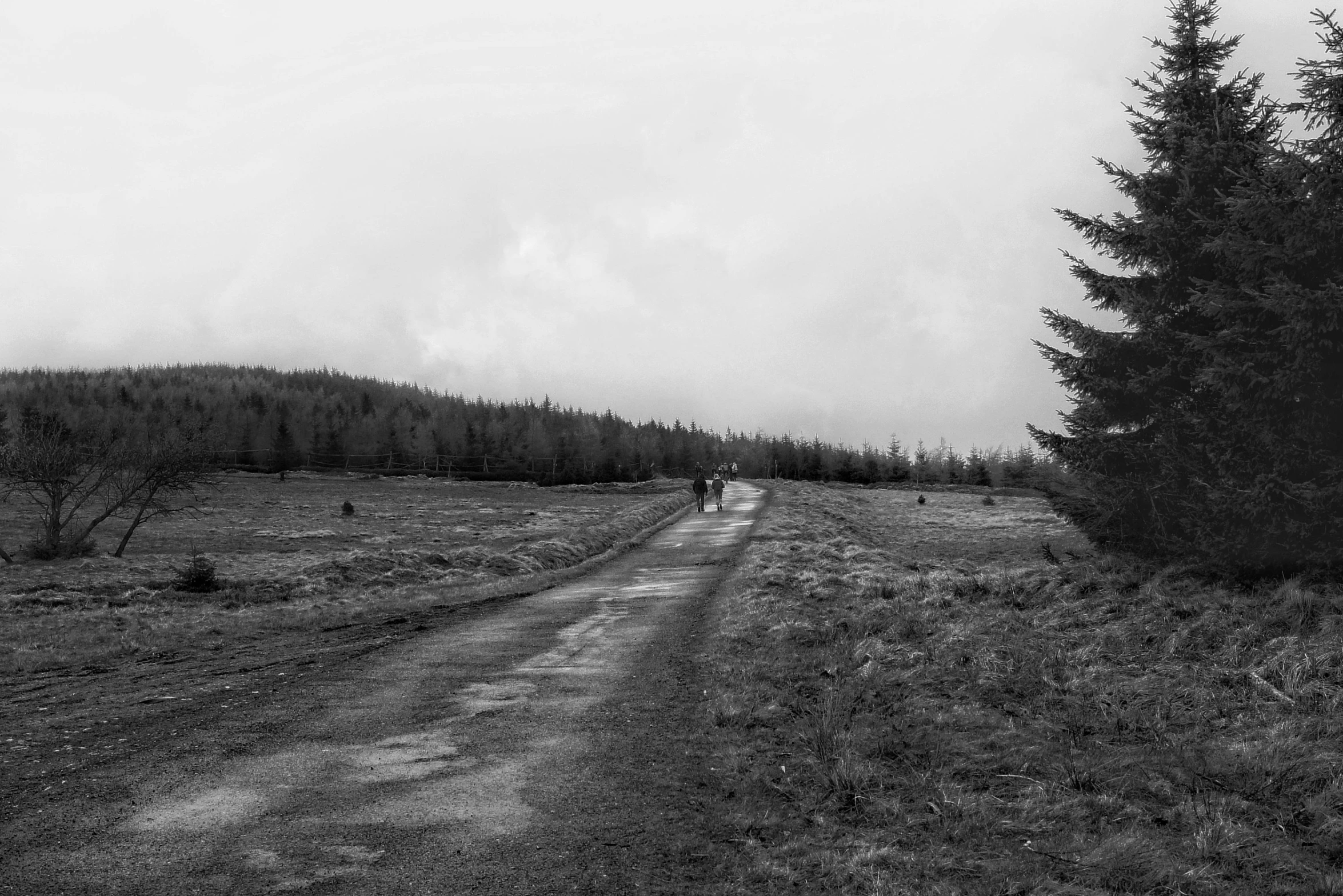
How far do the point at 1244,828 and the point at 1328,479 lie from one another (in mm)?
5593

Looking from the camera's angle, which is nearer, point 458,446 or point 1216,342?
point 1216,342

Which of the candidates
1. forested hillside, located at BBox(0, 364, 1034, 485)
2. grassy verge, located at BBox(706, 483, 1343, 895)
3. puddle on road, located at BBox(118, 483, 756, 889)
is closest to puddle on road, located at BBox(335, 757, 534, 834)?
puddle on road, located at BBox(118, 483, 756, 889)

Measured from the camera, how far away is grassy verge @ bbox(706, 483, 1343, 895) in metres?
4.52

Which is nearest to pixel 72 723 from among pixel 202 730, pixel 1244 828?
pixel 202 730

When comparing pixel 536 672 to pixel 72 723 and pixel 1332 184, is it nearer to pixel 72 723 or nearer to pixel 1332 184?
pixel 72 723

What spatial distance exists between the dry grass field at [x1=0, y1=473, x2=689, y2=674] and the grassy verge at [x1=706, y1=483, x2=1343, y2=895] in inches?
379

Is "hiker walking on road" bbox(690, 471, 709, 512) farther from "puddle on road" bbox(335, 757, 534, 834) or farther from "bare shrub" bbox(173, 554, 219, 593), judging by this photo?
"puddle on road" bbox(335, 757, 534, 834)

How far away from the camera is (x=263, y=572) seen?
76.5 ft

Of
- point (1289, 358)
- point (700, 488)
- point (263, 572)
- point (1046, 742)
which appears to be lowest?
point (263, 572)

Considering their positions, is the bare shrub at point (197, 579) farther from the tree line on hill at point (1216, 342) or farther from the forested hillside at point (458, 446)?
the forested hillside at point (458, 446)

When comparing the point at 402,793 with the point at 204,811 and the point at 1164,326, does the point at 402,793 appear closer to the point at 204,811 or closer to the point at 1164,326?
the point at 204,811

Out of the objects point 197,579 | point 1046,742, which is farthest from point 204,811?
point 197,579

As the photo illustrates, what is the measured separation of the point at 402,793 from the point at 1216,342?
10295 mm

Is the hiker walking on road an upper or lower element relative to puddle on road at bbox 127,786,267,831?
upper
